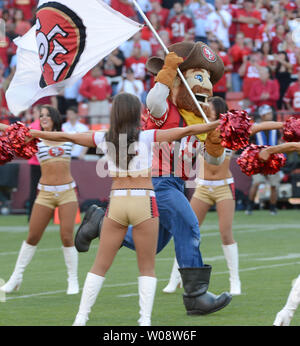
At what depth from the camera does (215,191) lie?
9445mm

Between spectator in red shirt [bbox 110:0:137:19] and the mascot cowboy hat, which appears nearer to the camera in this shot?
the mascot cowboy hat

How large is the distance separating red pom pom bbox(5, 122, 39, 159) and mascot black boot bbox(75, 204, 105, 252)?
144cm

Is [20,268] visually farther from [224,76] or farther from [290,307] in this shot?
[224,76]

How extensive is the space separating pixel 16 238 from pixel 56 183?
5.48 m

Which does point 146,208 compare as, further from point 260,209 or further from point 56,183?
point 260,209

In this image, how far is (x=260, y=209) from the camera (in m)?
20.1

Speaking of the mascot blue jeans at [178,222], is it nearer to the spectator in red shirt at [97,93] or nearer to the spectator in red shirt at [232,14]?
the spectator in red shirt at [97,93]

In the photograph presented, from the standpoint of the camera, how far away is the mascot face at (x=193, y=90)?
25.5 ft

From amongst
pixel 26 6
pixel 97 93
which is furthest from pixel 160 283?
pixel 26 6

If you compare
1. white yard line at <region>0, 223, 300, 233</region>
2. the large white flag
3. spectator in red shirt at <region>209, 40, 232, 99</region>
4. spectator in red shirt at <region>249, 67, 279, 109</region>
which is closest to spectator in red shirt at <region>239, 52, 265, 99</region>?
spectator in red shirt at <region>249, 67, 279, 109</region>

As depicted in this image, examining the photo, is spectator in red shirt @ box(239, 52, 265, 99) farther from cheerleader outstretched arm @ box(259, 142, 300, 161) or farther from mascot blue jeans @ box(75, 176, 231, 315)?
cheerleader outstretched arm @ box(259, 142, 300, 161)

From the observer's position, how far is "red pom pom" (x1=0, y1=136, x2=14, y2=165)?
6.95m

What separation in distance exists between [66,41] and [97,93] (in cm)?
1187
